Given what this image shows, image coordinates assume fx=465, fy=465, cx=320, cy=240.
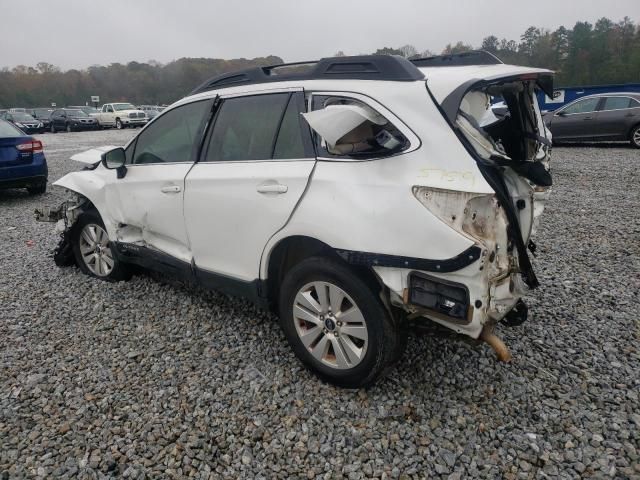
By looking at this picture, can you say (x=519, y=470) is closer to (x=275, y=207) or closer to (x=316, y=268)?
(x=316, y=268)

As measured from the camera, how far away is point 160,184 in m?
3.55

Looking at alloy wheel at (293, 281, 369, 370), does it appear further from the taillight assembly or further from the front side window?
the taillight assembly

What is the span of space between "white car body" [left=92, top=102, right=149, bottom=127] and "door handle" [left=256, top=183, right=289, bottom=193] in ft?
103

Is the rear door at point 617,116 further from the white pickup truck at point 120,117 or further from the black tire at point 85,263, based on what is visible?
the white pickup truck at point 120,117

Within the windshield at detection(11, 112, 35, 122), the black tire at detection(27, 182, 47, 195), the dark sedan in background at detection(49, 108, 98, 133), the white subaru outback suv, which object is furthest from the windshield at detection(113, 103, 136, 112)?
the white subaru outback suv

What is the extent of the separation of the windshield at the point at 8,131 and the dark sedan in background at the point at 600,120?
13.3 m

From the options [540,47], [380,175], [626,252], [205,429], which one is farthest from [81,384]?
[540,47]

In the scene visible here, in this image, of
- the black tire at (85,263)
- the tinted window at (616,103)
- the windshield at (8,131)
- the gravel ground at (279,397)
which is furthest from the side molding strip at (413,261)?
the tinted window at (616,103)

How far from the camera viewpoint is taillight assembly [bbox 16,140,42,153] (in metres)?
7.98

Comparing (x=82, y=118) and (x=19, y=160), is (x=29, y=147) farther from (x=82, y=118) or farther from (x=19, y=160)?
(x=82, y=118)

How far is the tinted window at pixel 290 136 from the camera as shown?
9.25ft

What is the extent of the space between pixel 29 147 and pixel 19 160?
11.3 inches

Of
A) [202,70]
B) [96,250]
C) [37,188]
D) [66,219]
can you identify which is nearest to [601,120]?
[96,250]

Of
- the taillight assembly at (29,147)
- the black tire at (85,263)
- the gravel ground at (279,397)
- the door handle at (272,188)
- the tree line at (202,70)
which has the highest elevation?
the tree line at (202,70)
